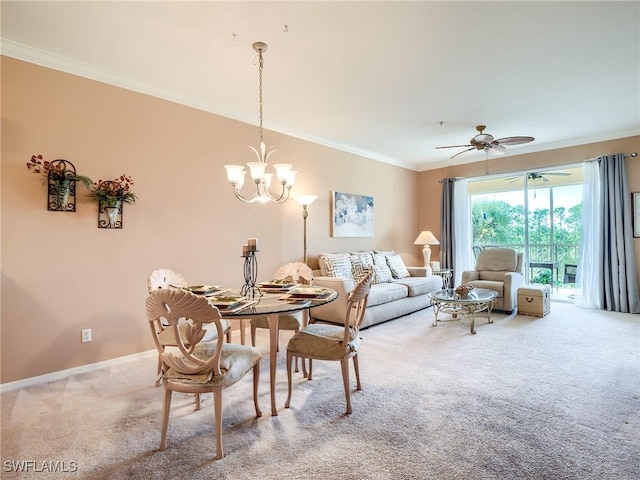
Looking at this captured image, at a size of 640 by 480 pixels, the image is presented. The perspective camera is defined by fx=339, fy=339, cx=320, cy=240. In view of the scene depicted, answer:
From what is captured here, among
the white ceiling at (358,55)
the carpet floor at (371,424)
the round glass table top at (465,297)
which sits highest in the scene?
the white ceiling at (358,55)

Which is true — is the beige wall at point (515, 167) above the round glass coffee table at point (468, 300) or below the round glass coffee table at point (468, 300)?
above

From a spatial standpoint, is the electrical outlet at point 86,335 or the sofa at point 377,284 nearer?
the electrical outlet at point 86,335

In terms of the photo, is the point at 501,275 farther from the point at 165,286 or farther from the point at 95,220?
the point at 95,220

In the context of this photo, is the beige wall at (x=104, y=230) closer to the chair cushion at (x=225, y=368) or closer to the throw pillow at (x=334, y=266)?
the throw pillow at (x=334, y=266)

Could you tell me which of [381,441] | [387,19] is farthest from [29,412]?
[387,19]

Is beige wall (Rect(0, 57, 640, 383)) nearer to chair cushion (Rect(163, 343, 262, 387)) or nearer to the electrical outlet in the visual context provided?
the electrical outlet

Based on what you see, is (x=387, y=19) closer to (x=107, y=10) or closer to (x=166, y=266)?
(x=107, y=10)

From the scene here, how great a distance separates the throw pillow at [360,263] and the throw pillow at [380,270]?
12 cm

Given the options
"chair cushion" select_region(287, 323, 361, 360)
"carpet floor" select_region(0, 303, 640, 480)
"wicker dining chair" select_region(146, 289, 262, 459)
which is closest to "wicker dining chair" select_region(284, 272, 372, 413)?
"chair cushion" select_region(287, 323, 361, 360)

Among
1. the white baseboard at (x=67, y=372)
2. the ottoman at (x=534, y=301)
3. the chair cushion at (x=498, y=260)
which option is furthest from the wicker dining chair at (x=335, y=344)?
the chair cushion at (x=498, y=260)

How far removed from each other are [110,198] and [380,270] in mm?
3738

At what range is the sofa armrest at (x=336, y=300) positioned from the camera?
4004mm

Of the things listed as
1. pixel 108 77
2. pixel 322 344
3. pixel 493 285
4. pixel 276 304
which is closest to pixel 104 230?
pixel 108 77

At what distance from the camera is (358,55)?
9.48 feet
